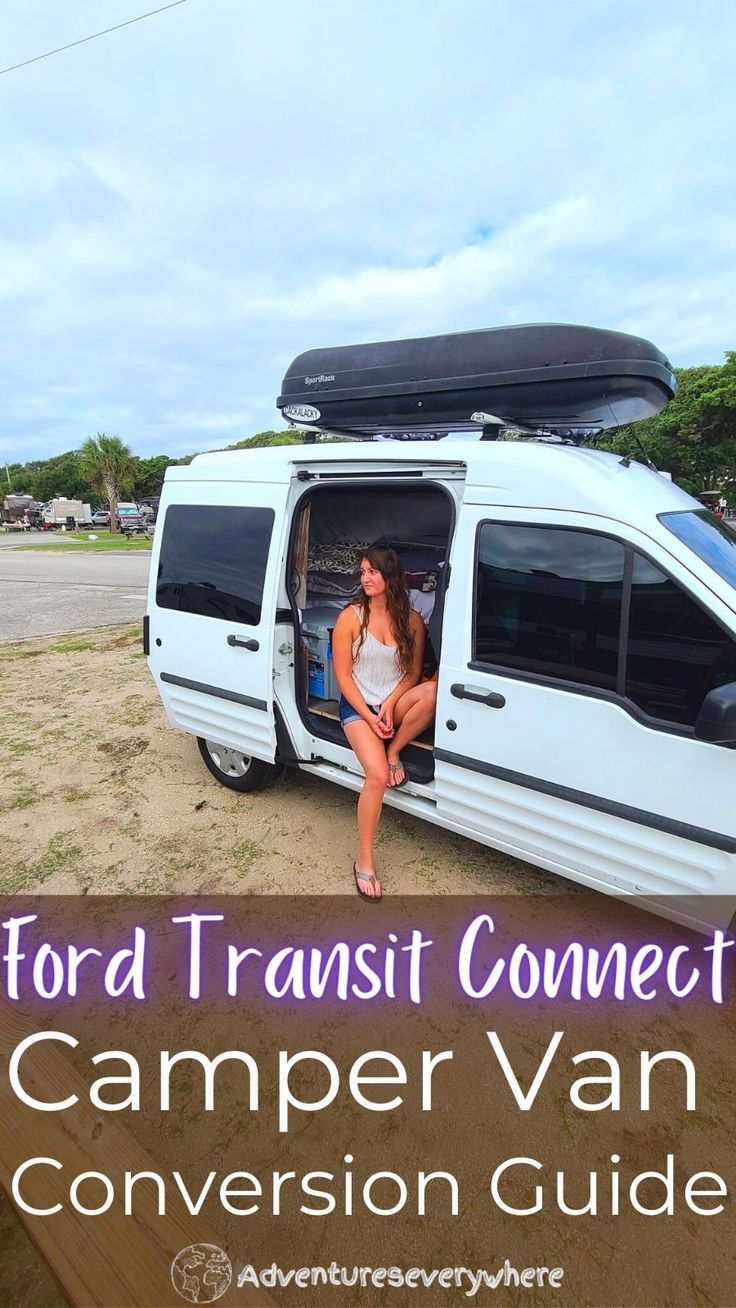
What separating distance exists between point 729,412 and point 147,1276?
89.8 ft

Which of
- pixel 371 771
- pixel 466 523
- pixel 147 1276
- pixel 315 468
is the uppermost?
pixel 315 468

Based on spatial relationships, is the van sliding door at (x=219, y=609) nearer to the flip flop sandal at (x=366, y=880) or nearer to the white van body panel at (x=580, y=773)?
the flip flop sandal at (x=366, y=880)

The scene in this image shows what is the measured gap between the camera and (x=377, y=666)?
3086 mm

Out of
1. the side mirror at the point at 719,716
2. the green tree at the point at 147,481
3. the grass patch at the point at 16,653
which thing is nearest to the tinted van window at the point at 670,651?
the side mirror at the point at 719,716

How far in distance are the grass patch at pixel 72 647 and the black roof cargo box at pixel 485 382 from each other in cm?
565

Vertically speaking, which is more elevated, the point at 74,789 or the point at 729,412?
the point at 729,412

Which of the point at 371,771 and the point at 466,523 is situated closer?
the point at 466,523

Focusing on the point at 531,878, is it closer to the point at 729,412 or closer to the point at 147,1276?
the point at 147,1276

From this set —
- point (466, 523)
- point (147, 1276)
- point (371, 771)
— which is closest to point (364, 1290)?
point (147, 1276)

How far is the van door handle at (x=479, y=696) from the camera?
8.46 ft

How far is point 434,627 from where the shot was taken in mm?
3779

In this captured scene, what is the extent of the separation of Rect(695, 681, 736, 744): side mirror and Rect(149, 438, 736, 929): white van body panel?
0.16 m

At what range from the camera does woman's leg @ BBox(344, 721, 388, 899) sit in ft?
9.65

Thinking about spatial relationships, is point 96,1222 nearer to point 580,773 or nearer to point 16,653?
point 580,773
